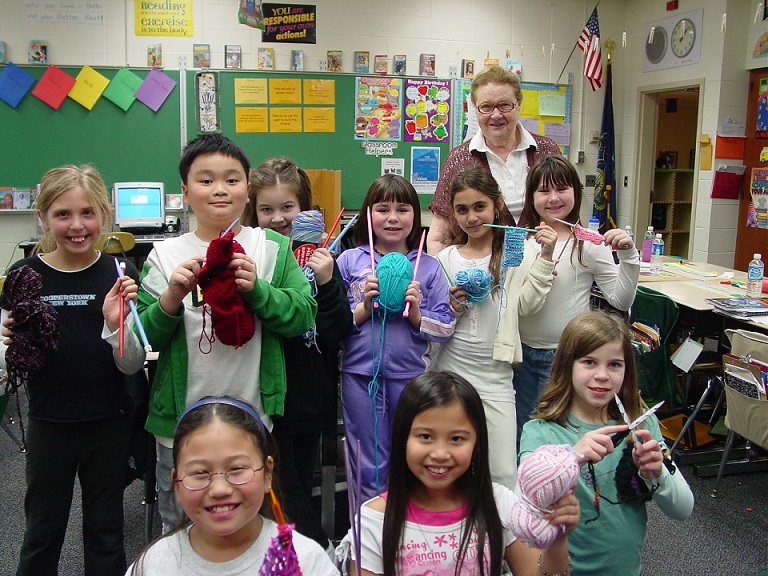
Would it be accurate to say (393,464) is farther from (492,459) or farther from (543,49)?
(543,49)

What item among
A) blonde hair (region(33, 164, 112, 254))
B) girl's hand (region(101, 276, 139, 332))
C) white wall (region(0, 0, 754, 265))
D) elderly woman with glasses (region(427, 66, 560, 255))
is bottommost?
girl's hand (region(101, 276, 139, 332))

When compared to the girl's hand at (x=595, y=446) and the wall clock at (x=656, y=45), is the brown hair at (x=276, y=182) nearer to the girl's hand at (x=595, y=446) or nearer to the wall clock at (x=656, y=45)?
the girl's hand at (x=595, y=446)

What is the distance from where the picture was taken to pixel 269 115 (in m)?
5.09

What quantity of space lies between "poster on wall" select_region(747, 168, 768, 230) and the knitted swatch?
16.4ft

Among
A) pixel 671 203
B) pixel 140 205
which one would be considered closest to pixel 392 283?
pixel 140 205

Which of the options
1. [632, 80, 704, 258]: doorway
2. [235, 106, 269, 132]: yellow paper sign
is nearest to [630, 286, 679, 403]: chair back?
[632, 80, 704, 258]: doorway

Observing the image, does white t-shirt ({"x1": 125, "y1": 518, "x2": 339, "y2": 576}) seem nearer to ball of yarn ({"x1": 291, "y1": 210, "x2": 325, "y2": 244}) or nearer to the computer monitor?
ball of yarn ({"x1": 291, "y1": 210, "x2": 325, "y2": 244})

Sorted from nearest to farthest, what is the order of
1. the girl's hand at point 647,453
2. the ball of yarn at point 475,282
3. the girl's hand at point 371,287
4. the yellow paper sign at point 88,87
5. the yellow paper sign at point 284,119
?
the girl's hand at point 647,453, the girl's hand at point 371,287, the ball of yarn at point 475,282, the yellow paper sign at point 88,87, the yellow paper sign at point 284,119

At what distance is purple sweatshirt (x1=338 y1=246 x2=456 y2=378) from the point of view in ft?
6.23

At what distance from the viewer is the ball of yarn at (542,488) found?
0.94 meters

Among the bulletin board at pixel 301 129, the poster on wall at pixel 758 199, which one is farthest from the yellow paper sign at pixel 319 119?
the poster on wall at pixel 758 199

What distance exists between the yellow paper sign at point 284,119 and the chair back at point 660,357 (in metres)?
3.07

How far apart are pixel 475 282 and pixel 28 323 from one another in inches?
48.1

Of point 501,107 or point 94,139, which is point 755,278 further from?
point 94,139
